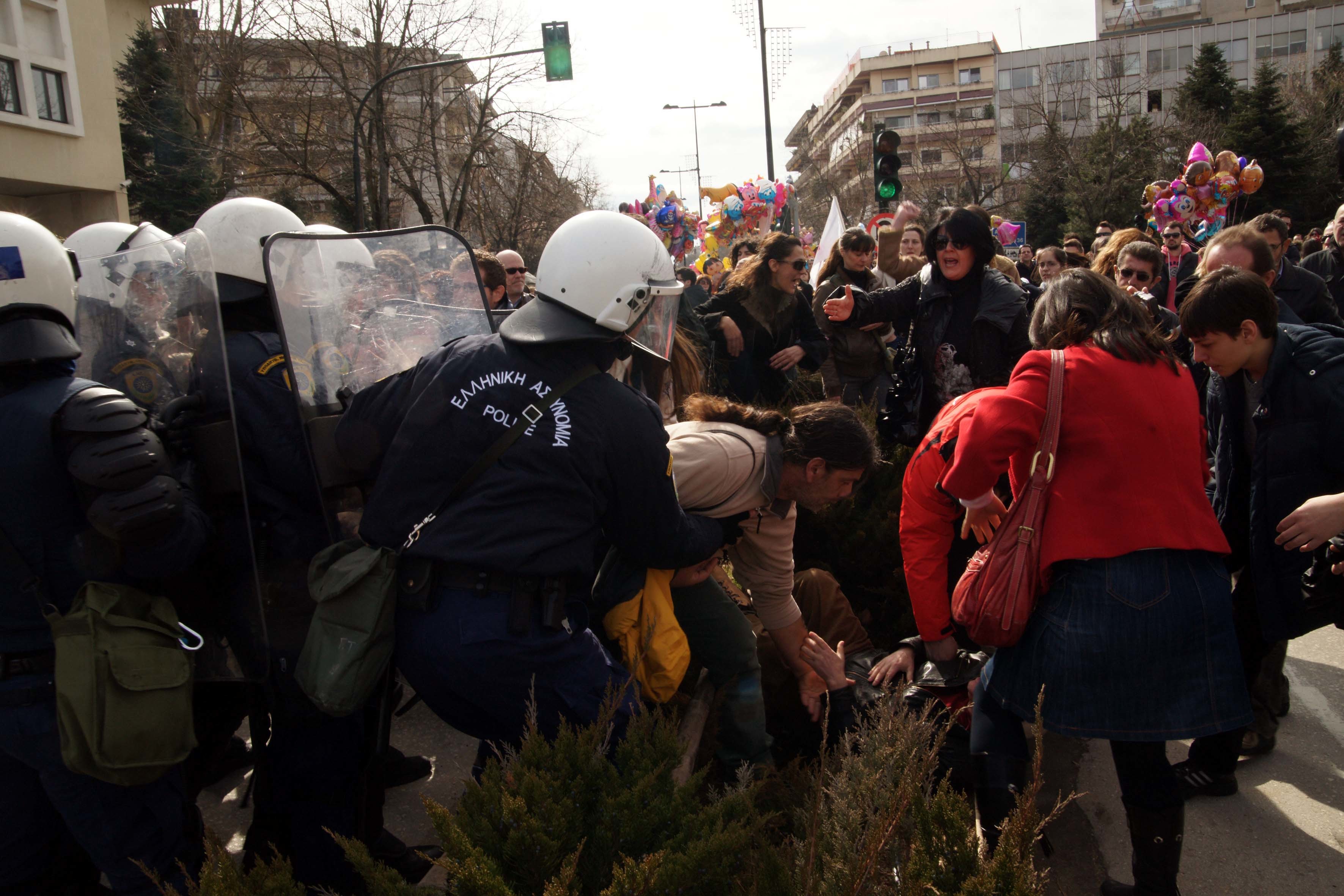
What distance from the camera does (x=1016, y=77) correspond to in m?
73.6

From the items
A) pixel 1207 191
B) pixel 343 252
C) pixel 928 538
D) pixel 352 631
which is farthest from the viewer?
pixel 1207 191

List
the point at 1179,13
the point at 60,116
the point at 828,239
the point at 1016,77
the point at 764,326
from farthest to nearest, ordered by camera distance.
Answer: the point at 1179,13
the point at 1016,77
the point at 60,116
the point at 828,239
the point at 764,326

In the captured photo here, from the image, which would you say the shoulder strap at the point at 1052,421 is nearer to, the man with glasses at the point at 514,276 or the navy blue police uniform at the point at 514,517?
the navy blue police uniform at the point at 514,517

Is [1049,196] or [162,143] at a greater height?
[162,143]

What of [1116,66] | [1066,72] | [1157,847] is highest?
[1066,72]

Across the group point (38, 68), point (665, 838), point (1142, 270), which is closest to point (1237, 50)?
point (38, 68)

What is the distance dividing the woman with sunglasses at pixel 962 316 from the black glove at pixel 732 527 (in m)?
1.78

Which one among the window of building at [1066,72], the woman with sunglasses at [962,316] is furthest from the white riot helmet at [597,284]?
the window of building at [1066,72]

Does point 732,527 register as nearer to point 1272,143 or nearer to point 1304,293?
point 1304,293

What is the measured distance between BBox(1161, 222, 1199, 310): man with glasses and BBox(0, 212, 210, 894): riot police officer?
748 centimetres

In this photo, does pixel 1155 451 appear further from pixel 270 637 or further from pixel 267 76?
pixel 267 76

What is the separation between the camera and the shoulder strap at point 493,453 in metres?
2.15

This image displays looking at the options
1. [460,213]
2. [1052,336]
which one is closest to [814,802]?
[1052,336]

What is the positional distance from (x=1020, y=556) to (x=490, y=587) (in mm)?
1346
